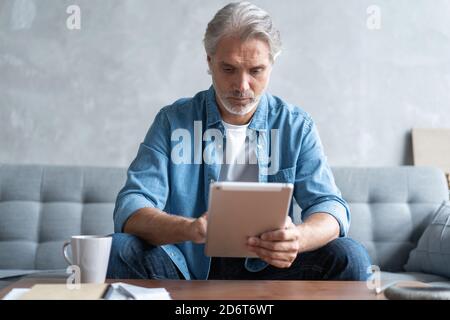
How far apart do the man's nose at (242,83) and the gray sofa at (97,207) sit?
0.89m

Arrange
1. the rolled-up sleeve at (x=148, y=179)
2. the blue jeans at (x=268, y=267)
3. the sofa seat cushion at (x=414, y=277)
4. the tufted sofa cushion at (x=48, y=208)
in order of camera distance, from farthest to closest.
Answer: the tufted sofa cushion at (x=48, y=208) < the sofa seat cushion at (x=414, y=277) < the rolled-up sleeve at (x=148, y=179) < the blue jeans at (x=268, y=267)

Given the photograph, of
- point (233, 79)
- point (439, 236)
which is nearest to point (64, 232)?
point (233, 79)

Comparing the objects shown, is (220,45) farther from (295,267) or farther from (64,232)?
(64,232)

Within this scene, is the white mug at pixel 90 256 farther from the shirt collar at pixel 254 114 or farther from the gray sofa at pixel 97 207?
the gray sofa at pixel 97 207

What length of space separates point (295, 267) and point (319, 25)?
1.54 meters

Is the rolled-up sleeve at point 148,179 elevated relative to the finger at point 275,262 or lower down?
elevated

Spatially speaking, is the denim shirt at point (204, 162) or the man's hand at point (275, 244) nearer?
the man's hand at point (275, 244)

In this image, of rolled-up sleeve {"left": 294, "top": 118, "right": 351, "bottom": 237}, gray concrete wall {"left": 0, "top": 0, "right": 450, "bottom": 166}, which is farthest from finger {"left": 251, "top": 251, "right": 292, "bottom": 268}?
gray concrete wall {"left": 0, "top": 0, "right": 450, "bottom": 166}

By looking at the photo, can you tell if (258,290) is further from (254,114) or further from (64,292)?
(254,114)

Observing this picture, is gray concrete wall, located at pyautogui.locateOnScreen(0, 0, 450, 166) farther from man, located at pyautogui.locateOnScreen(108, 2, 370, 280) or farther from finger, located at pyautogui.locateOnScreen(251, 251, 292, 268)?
finger, located at pyautogui.locateOnScreen(251, 251, 292, 268)

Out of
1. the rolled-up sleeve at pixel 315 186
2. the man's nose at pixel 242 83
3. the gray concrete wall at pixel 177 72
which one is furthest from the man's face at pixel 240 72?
the gray concrete wall at pixel 177 72

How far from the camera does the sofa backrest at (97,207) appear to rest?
232 cm
